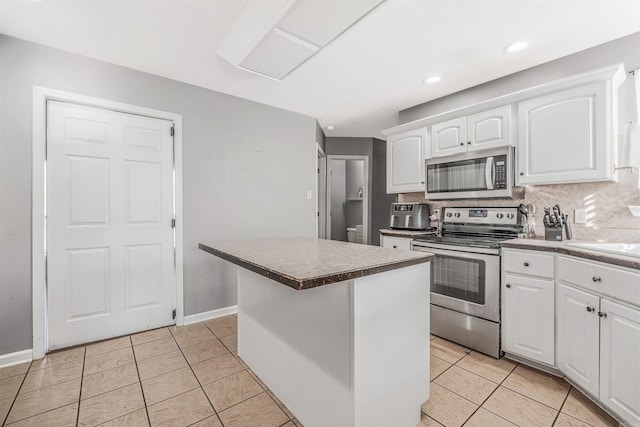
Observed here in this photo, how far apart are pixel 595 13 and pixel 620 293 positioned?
172 cm

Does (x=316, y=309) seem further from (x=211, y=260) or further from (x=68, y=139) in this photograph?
(x=68, y=139)

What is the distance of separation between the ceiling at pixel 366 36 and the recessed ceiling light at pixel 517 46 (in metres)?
0.05

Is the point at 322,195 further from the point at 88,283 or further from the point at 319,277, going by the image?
the point at 319,277

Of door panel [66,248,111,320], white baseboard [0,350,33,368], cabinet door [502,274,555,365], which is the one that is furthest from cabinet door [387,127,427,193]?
white baseboard [0,350,33,368]

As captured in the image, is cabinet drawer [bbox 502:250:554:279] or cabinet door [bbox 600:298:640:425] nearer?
cabinet door [bbox 600:298:640:425]

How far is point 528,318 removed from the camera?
195cm

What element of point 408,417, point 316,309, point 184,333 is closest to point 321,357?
point 316,309

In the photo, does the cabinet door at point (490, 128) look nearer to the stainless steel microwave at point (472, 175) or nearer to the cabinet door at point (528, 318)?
the stainless steel microwave at point (472, 175)

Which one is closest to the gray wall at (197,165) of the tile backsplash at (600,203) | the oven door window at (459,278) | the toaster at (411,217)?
the toaster at (411,217)

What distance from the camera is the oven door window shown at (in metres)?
2.18

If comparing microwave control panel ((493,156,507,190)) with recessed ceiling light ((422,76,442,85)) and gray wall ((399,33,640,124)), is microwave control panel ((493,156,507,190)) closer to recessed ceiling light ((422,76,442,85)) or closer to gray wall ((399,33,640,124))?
gray wall ((399,33,640,124))

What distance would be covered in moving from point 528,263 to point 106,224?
3.37 metres

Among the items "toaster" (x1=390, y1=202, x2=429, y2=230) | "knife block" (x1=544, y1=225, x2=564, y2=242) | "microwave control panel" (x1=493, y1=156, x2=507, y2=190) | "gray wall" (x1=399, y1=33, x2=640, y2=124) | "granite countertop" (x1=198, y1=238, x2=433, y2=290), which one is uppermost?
"gray wall" (x1=399, y1=33, x2=640, y2=124)

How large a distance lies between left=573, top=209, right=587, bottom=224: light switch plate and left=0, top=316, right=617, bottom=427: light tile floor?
46.7 inches
